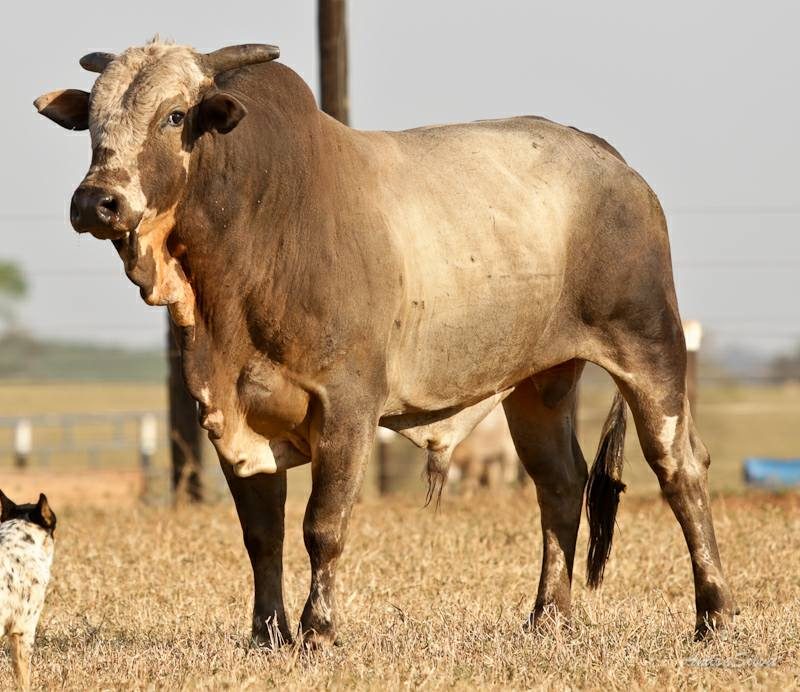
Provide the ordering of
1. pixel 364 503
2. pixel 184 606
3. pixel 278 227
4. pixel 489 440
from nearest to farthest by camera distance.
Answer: pixel 278 227 → pixel 184 606 → pixel 364 503 → pixel 489 440

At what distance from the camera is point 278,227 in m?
6.02

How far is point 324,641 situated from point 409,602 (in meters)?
1.58

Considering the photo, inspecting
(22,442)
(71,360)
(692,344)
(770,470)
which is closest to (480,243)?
(692,344)

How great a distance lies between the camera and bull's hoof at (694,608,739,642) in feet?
21.6

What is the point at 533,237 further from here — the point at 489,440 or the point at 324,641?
the point at 489,440

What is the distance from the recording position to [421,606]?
7449 mm

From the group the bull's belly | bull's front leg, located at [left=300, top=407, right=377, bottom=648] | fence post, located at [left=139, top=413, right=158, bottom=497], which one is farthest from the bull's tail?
fence post, located at [left=139, top=413, right=158, bottom=497]

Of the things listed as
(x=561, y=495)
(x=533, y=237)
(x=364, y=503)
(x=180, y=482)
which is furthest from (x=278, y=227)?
(x=180, y=482)

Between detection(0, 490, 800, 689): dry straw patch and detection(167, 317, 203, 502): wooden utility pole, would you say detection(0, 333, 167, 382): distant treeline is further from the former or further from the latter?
detection(0, 490, 800, 689): dry straw patch

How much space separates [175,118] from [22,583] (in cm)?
173

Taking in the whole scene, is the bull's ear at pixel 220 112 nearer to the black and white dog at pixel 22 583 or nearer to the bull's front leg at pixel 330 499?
the bull's front leg at pixel 330 499

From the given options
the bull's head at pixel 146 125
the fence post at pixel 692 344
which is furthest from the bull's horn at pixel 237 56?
the fence post at pixel 692 344

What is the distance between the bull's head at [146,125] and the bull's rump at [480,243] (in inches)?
35.4

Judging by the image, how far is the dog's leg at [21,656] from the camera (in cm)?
551
